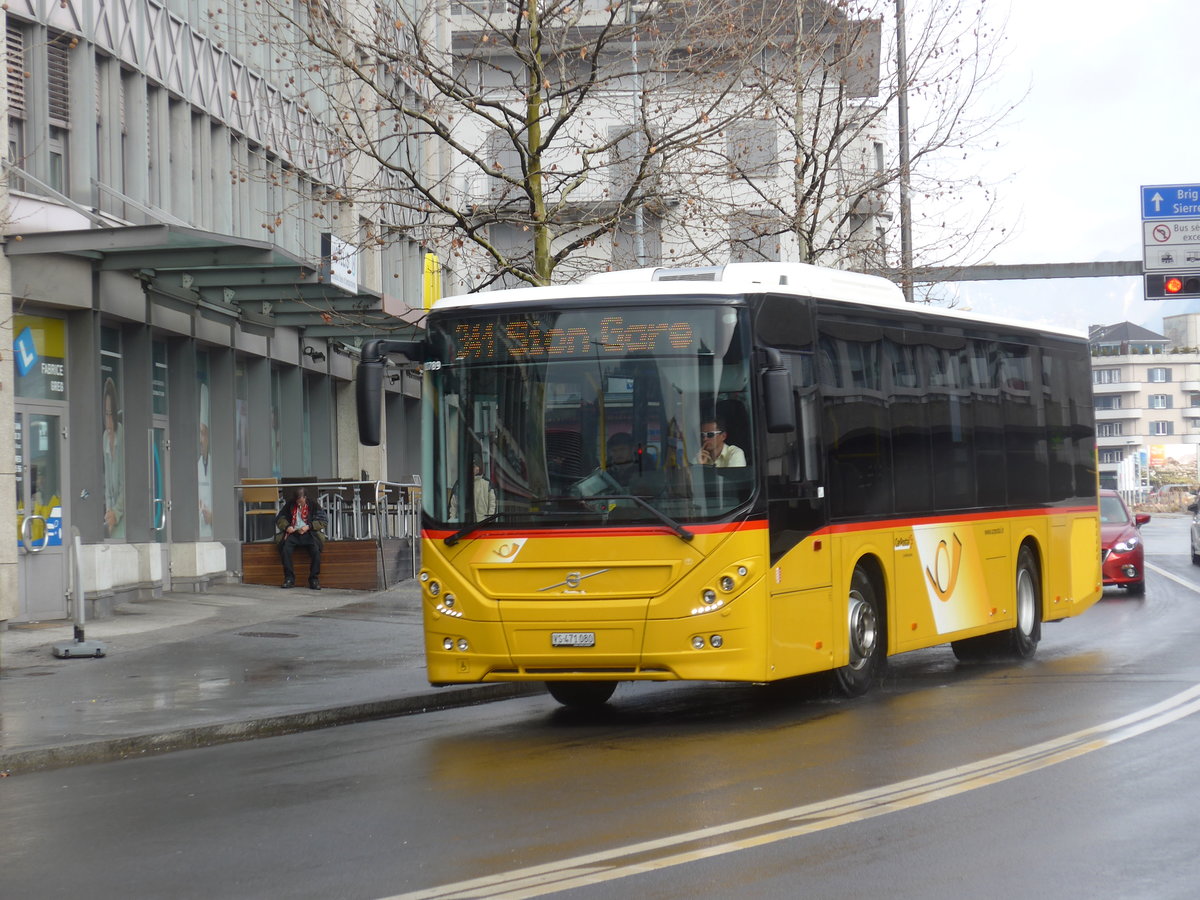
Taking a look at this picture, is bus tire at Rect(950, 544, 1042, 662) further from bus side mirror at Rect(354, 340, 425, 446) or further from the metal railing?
the metal railing

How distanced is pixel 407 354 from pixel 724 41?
1042 cm

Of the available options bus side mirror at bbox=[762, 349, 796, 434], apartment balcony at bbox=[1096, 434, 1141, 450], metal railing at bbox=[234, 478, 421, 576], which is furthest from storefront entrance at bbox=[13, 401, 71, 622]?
apartment balcony at bbox=[1096, 434, 1141, 450]

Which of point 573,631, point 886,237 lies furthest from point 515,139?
point 886,237

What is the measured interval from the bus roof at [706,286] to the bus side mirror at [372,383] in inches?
19.6

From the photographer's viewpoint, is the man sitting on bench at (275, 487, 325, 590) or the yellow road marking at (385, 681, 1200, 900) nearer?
the yellow road marking at (385, 681, 1200, 900)

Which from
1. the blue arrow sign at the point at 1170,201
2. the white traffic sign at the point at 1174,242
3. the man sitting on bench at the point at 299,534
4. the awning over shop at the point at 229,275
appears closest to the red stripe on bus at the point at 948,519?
the awning over shop at the point at 229,275

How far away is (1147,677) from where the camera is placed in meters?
14.2

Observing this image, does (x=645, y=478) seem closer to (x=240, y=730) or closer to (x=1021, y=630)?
(x=240, y=730)

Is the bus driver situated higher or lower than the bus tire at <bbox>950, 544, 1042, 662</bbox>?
higher

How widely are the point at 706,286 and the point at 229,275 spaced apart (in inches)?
572

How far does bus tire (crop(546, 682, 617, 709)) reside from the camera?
13.7 meters

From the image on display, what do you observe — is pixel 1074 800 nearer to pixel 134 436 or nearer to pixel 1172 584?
pixel 134 436

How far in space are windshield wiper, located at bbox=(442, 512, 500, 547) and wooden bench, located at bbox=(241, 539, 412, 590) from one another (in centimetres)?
1602

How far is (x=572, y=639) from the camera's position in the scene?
39.0 ft
